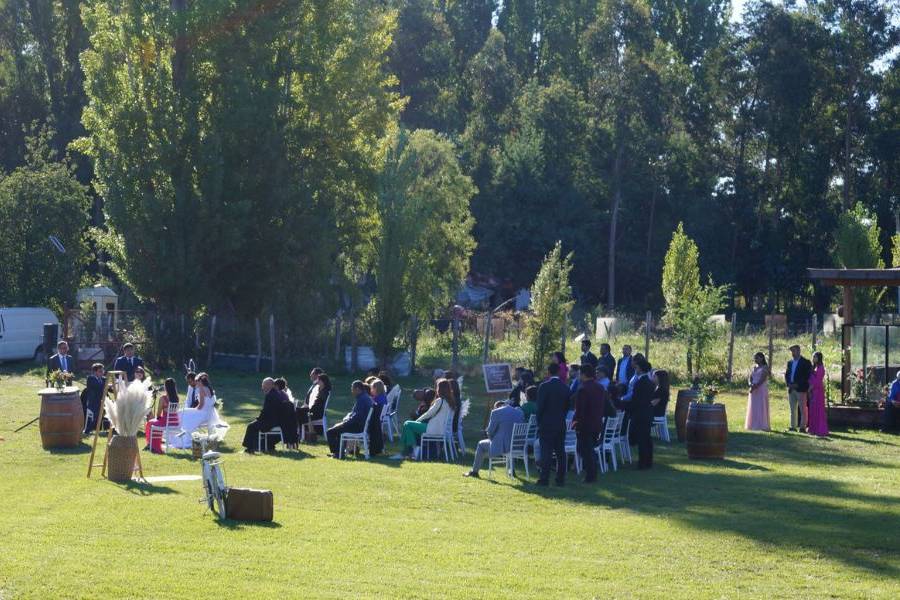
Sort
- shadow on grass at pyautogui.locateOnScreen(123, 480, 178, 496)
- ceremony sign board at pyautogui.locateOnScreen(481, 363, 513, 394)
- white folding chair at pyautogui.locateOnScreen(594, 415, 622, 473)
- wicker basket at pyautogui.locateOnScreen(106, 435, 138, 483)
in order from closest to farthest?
shadow on grass at pyautogui.locateOnScreen(123, 480, 178, 496) → wicker basket at pyautogui.locateOnScreen(106, 435, 138, 483) → white folding chair at pyautogui.locateOnScreen(594, 415, 622, 473) → ceremony sign board at pyautogui.locateOnScreen(481, 363, 513, 394)

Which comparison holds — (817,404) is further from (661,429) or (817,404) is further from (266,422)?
(266,422)

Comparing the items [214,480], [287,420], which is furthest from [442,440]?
[214,480]

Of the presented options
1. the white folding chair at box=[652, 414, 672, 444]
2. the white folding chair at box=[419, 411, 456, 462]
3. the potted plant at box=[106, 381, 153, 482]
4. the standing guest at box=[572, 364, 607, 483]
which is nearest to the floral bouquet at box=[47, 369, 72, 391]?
the potted plant at box=[106, 381, 153, 482]

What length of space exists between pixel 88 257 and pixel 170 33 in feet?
36.3

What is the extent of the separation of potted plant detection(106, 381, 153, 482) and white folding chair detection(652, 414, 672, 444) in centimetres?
954

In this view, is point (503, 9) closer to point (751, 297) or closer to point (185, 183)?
point (751, 297)

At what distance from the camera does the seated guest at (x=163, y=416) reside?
58.1 feet

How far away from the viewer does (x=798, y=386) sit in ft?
71.5

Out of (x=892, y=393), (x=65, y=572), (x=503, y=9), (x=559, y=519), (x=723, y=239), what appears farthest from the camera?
(x=503, y=9)

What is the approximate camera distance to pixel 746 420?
22.5 metres

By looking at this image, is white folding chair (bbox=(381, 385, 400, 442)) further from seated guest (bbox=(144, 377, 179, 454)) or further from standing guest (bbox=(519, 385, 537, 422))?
seated guest (bbox=(144, 377, 179, 454))

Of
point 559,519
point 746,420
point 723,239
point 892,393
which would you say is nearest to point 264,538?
point 559,519

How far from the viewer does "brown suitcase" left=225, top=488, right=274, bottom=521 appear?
38.3 feet

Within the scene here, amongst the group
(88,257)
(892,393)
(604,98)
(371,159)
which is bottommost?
(892,393)
